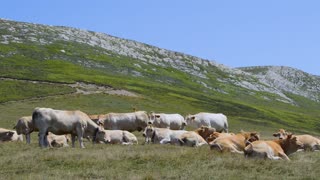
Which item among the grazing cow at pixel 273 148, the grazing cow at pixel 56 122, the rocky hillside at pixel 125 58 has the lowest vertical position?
the grazing cow at pixel 273 148

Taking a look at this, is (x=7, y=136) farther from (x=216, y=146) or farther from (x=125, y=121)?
(x=216, y=146)

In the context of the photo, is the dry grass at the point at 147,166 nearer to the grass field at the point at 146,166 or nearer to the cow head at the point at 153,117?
the grass field at the point at 146,166

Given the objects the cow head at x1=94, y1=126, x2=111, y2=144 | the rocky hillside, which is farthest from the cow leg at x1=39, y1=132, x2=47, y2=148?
the rocky hillside

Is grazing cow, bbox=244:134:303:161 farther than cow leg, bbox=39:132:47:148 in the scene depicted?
No

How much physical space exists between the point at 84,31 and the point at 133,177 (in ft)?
556

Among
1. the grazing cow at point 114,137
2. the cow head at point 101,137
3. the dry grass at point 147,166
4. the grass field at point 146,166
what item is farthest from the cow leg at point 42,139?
the grazing cow at point 114,137

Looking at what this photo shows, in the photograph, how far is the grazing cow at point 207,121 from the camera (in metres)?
43.2

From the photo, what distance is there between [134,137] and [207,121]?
13.7m

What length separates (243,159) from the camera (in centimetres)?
1950

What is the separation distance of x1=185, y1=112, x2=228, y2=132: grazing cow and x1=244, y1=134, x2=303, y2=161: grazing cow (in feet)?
66.3

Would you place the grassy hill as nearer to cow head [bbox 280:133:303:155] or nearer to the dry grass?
the dry grass

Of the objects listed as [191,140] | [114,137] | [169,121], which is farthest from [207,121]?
[191,140]

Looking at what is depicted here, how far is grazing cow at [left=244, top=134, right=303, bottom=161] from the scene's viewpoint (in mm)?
20594

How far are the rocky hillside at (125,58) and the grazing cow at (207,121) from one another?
8039 centimetres
